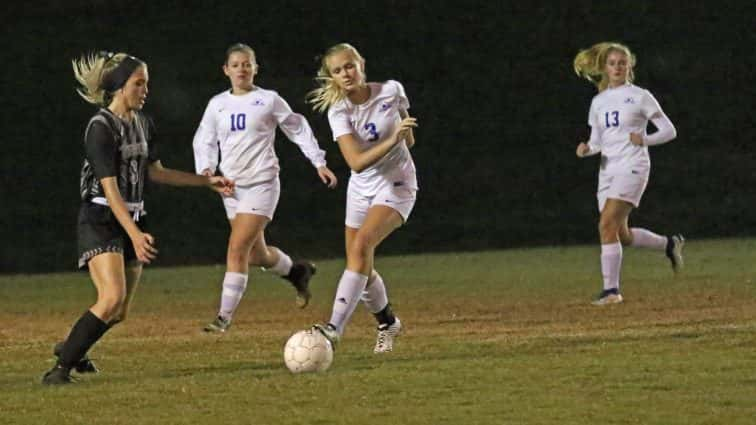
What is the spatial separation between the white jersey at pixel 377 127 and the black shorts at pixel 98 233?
163cm

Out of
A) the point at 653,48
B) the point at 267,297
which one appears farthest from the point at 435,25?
the point at 267,297

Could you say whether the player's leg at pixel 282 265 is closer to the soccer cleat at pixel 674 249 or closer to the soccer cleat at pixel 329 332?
the soccer cleat at pixel 329 332

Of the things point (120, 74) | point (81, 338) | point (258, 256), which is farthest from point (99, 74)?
point (258, 256)

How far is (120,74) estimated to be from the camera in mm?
9062

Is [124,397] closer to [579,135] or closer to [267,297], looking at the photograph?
[267,297]

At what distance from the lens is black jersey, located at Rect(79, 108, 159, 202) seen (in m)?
8.74

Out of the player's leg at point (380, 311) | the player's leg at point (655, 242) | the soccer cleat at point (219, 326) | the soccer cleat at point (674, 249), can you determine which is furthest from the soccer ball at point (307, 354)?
the soccer cleat at point (674, 249)

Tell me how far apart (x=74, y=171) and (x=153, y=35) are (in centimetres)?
538

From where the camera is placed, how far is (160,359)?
10.3 meters

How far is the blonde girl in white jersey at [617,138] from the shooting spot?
45.6ft

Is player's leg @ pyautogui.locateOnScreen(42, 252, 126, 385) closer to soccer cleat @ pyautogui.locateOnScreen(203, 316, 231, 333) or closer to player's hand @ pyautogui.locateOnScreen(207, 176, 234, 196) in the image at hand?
player's hand @ pyautogui.locateOnScreen(207, 176, 234, 196)

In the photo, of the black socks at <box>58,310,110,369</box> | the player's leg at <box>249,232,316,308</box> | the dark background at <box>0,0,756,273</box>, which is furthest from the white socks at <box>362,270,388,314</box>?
the dark background at <box>0,0,756,273</box>

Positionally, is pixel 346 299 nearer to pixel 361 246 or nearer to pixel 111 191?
pixel 361 246

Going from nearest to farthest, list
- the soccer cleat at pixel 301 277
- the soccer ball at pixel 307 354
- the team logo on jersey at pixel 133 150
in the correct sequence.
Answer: the team logo on jersey at pixel 133 150, the soccer ball at pixel 307 354, the soccer cleat at pixel 301 277
